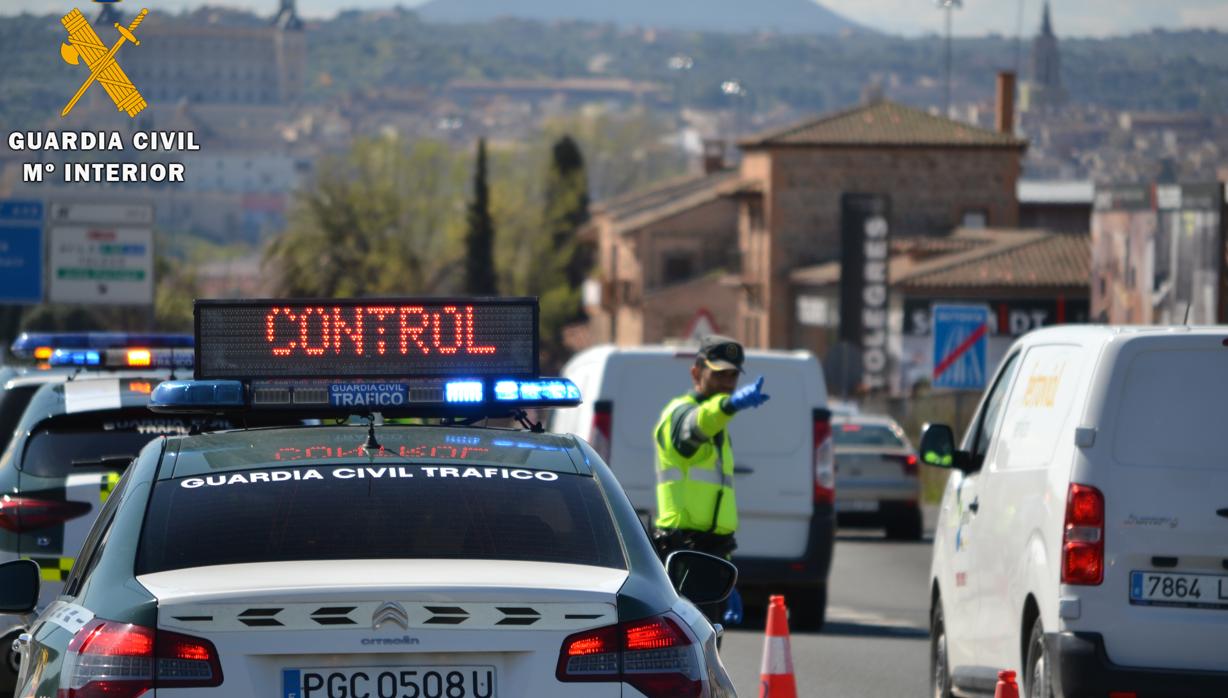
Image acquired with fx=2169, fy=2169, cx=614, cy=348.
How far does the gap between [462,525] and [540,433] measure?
0.94m

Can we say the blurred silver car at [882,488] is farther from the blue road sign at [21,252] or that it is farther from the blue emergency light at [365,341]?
the blue road sign at [21,252]

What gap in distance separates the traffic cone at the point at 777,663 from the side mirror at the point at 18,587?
3.74 meters

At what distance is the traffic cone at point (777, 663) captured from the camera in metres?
9.29

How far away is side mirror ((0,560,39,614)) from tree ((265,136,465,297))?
98.8 metres

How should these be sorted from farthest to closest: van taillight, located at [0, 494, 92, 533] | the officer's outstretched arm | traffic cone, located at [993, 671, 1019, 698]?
the officer's outstretched arm < van taillight, located at [0, 494, 92, 533] < traffic cone, located at [993, 671, 1019, 698]

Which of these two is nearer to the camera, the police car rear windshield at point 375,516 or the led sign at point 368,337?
the police car rear windshield at point 375,516

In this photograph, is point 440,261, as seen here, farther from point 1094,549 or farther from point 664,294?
point 1094,549

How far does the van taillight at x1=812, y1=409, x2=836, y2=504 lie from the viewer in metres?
15.4

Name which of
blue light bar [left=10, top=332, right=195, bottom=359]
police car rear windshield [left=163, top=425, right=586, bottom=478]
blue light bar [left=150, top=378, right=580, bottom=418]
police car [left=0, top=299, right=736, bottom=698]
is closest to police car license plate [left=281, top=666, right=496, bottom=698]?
police car [left=0, top=299, right=736, bottom=698]

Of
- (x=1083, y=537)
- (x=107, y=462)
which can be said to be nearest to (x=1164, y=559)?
(x=1083, y=537)

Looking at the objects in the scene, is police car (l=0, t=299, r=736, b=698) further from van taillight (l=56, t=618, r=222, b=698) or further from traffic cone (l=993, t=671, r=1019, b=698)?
traffic cone (l=993, t=671, r=1019, b=698)

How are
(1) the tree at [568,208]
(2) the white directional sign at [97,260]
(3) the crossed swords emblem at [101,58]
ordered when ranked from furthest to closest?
(1) the tree at [568,208], (2) the white directional sign at [97,260], (3) the crossed swords emblem at [101,58]

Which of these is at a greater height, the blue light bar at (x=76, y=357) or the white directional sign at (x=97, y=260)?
the white directional sign at (x=97, y=260)

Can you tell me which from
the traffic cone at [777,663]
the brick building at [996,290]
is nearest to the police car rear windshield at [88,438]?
the traffic cone at [777,663]
